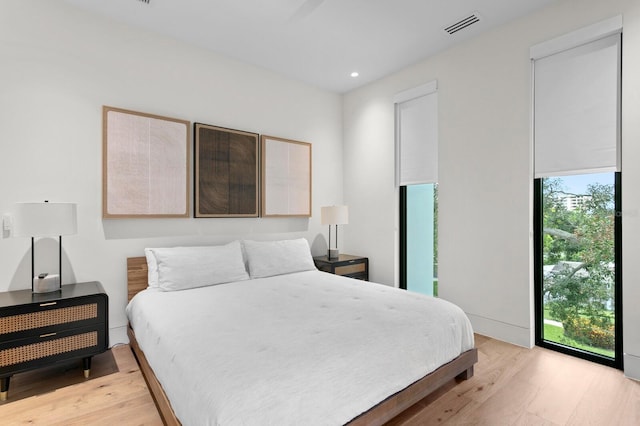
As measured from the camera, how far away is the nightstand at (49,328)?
7.02 feet

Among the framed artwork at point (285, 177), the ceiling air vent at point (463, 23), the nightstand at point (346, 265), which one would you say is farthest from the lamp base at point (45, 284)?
the ceiling air vent at point (463, 23)

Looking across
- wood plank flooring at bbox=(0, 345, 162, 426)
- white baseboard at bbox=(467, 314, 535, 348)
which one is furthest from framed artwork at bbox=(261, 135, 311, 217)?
white baseboard at bbox=(467, 314, 535, 348)

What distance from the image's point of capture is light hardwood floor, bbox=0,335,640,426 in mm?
1938

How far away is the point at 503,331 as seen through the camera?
10.3 feet

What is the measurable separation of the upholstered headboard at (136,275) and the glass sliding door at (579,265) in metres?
3.70

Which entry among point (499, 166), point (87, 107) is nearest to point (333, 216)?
point (499, 166)

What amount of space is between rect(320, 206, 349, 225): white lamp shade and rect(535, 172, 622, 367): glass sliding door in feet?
6.91

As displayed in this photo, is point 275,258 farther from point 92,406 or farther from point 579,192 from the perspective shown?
point 579,192

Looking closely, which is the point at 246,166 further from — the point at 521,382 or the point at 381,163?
the point at 521,382

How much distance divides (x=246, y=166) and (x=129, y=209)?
129cm

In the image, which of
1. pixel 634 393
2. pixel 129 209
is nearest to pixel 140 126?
pixel 129 209

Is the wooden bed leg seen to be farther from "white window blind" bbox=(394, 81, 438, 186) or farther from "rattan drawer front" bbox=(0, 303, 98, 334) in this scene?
"rattan drawer front" bbox=(0, 303, 98, 334)

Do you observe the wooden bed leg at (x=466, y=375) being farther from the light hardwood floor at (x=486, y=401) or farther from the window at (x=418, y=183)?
the window at (x=418, y=183)

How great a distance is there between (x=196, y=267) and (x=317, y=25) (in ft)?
8.34
